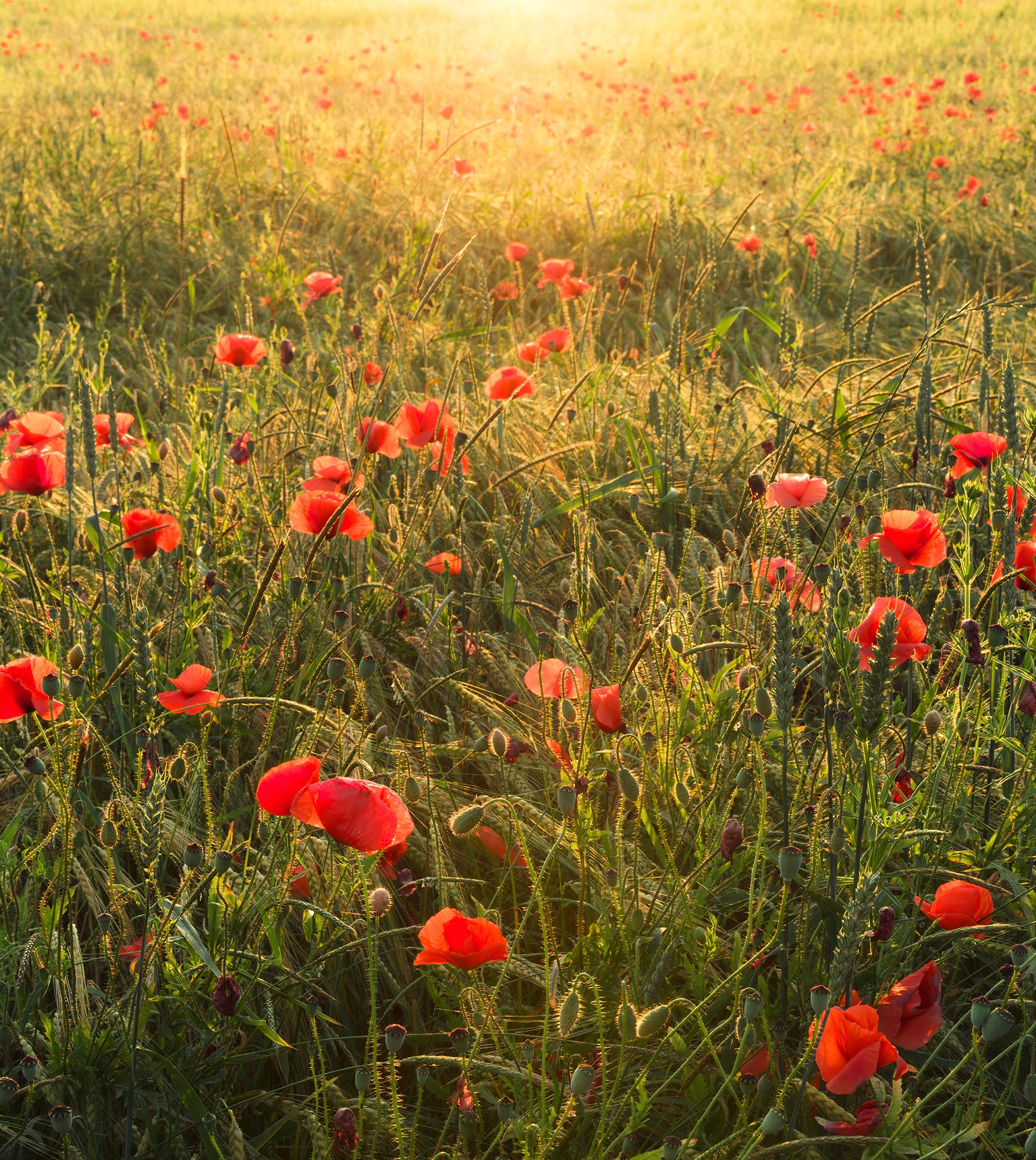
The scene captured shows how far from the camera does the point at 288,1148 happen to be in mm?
1045

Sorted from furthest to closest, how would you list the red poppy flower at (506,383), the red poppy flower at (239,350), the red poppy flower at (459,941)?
the red poppy flower at (239,350), the red poppy flower at (506,383), the red poppy flower at (459,941)

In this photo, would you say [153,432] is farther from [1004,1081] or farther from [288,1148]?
[1004,1081]

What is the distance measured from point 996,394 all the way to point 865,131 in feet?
14.3

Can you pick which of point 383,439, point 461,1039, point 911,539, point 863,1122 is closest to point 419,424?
point 383,439

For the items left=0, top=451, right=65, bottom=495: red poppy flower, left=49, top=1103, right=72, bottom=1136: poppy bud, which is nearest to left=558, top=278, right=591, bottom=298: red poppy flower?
left=0, top=451, right=65, bottom=495: red poppy flower

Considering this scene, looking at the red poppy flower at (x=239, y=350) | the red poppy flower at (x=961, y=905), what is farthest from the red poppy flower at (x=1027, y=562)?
the red poppy flower at (x=239, y=350)

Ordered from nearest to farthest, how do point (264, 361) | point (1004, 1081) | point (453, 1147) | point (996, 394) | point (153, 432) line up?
point (453, 1147) < point (1004, 1081) < point (996, 394) < point (153, 432) < point (264, 361)

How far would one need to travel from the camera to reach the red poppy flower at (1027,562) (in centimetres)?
124

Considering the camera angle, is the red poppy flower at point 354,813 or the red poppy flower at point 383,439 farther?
the red poppy flower at point 383,439

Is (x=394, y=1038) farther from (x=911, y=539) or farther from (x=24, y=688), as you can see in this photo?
(x=911, y=539)

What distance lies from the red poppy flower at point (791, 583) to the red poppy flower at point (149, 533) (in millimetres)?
879

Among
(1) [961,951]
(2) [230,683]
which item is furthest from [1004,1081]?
(2) [230,683]

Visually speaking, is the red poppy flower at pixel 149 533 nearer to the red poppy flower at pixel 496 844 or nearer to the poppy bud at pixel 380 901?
the red poppy flower at pixel 496 844

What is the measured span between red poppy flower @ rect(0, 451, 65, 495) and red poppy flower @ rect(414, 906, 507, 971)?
933 millimetres
